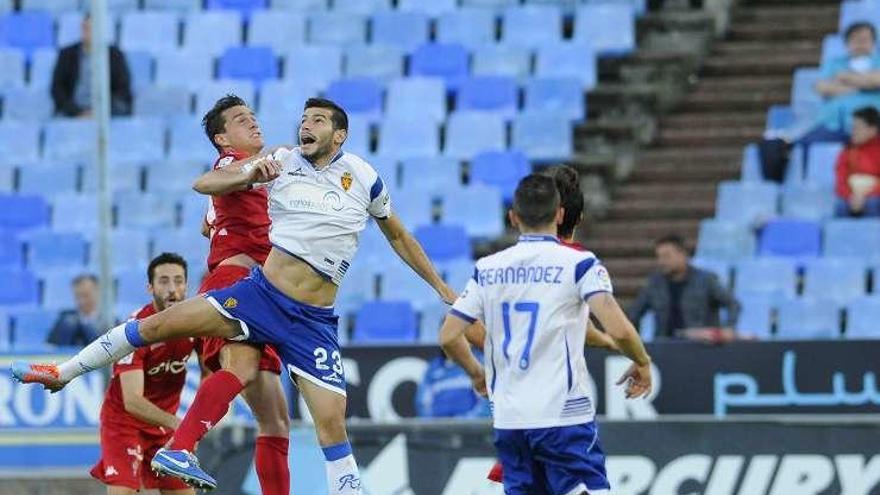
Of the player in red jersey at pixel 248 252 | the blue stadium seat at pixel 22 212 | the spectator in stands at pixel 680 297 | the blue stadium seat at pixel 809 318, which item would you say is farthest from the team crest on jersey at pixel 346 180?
the blue stadium seat at pixel 22 212

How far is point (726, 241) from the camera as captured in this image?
58.6 feet

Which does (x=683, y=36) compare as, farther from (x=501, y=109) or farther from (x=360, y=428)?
(x=360, y=428)

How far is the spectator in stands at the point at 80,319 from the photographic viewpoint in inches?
674

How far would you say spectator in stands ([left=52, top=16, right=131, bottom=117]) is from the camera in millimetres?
20344

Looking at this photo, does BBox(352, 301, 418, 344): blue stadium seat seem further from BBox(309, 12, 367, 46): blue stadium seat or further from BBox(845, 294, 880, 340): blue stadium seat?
BBox(309, 12, 367, 46): blue stadium seat

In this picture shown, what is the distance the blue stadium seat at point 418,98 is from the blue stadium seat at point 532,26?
93 cm

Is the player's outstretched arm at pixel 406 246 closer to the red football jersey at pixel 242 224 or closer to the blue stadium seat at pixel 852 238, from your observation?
the red football jersey at pixel 242 224

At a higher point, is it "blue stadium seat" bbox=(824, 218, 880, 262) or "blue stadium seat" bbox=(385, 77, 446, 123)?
"blue stadium seat" bbox=(385, 77, 446, 123)

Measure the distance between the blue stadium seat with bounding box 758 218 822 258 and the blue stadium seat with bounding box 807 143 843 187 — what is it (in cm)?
53

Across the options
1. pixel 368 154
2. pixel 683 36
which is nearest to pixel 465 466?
pixel 368 154

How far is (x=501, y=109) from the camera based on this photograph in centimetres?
1969

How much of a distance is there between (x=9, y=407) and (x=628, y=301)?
16.0 ft

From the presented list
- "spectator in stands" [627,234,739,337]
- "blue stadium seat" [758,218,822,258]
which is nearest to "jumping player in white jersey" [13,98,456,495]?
"spectator in stands" [627,234,739,337]

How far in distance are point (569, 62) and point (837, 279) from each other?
386cm
